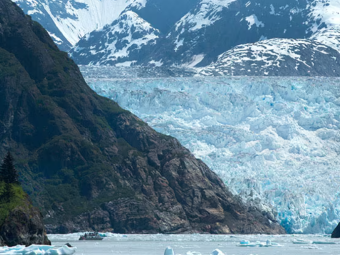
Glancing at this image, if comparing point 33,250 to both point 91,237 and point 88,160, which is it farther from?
point 88,160

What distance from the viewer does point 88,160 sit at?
169m

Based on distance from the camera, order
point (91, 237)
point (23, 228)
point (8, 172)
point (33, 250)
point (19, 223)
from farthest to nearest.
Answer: point (91, 237), point (8, 172), point (23, 228), point (19, 223), point (33, 250)

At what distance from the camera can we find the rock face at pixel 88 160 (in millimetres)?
159875

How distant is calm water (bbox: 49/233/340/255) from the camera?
366ft

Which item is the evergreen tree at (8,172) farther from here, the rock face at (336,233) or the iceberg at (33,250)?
the rock face at (336,233)

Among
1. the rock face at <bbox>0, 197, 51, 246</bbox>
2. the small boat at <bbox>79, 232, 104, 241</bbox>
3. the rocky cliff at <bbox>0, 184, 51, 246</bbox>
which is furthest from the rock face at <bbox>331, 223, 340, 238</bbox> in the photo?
the rock face at <bbox>0, 197, 51, 246</bbox>

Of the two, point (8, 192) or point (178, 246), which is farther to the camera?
point (178, 246)

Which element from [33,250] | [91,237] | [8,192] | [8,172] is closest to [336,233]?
[91,237]

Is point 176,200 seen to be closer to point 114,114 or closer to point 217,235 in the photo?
point 217,235

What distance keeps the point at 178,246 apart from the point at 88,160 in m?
51.0

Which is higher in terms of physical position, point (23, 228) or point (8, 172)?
point (8, 172)

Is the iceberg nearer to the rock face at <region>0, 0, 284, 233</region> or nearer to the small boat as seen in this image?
the small boat

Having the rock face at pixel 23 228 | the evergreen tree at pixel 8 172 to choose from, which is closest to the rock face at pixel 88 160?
the evergreen tree at pixel 8 172

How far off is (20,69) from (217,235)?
5835cm
